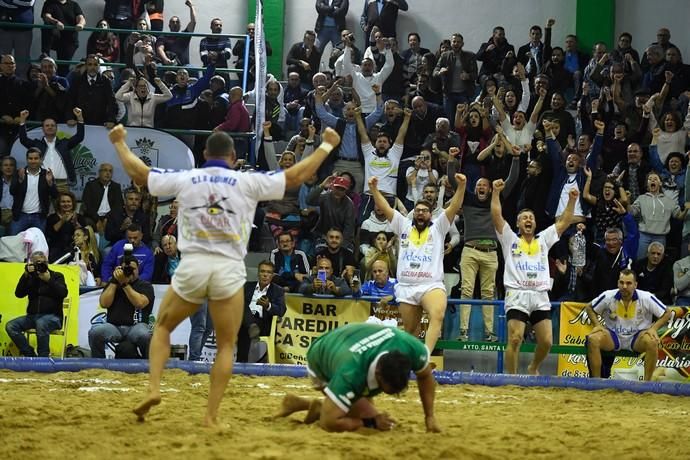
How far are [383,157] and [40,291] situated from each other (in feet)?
19.6

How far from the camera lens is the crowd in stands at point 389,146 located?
50.2 feet

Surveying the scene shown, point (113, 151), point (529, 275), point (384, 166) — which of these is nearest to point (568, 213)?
point (529, 275)

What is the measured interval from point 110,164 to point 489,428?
9.95m

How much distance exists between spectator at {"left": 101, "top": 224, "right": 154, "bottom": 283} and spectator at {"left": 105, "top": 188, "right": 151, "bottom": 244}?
1.15 metres

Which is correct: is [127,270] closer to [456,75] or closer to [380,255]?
[380,255]

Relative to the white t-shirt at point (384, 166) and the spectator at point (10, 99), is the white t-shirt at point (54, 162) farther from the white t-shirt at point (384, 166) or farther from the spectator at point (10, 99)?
the white t-shirt at point (384, 166)

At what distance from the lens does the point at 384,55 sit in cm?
1992

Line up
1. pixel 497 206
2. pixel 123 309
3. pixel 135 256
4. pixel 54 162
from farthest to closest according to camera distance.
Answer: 1. pixel 54 162
2. pixel 135 256
3. pixel 123 309
4. pixel 497 206

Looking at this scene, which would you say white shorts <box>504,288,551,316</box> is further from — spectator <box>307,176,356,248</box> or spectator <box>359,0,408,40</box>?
spectator <box>359,0,408,40</box>

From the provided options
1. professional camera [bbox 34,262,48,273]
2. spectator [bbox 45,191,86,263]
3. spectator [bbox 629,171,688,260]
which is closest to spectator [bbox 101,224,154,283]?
professional camera [bbox 34,262,48,273]

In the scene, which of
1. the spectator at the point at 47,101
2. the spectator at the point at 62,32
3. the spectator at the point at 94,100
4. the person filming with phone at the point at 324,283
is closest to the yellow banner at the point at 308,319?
the person filming with phone at the point at 324,283

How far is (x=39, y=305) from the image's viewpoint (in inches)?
521

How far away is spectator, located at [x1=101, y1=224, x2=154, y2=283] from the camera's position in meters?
14.2

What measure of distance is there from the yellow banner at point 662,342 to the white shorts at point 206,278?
7330mm
